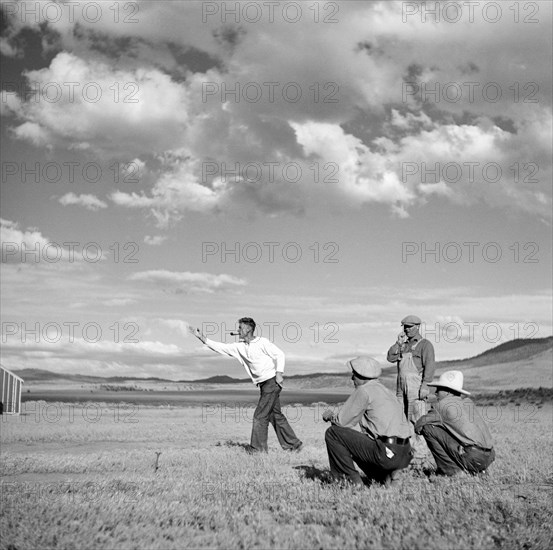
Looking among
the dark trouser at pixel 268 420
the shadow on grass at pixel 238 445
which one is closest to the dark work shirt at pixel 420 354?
the dark trouser at pixel 268 420

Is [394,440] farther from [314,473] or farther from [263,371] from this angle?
[263,371]

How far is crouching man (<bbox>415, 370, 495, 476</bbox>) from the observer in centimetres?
899

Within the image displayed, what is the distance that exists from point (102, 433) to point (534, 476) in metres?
11.9

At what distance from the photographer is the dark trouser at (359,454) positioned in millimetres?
8258

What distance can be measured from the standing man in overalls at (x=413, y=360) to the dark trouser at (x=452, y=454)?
294 cm

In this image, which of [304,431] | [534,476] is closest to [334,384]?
[304,431]

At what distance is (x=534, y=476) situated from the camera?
1010cm

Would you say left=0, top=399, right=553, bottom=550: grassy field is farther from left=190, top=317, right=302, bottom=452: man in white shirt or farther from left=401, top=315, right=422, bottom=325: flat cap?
left=401, top=315, right=422, bottom=325: flat cap

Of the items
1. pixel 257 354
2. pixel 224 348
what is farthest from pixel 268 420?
pixel 224 348

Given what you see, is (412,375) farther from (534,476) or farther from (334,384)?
(334,384)

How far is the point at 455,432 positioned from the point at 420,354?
3.47 metres

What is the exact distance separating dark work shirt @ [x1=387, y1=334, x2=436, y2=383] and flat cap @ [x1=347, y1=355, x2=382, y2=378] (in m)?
3.83

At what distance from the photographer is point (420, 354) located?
40.8 ft

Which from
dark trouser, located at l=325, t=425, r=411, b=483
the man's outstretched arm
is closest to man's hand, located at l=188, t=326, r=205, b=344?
the man's outstretched arm
